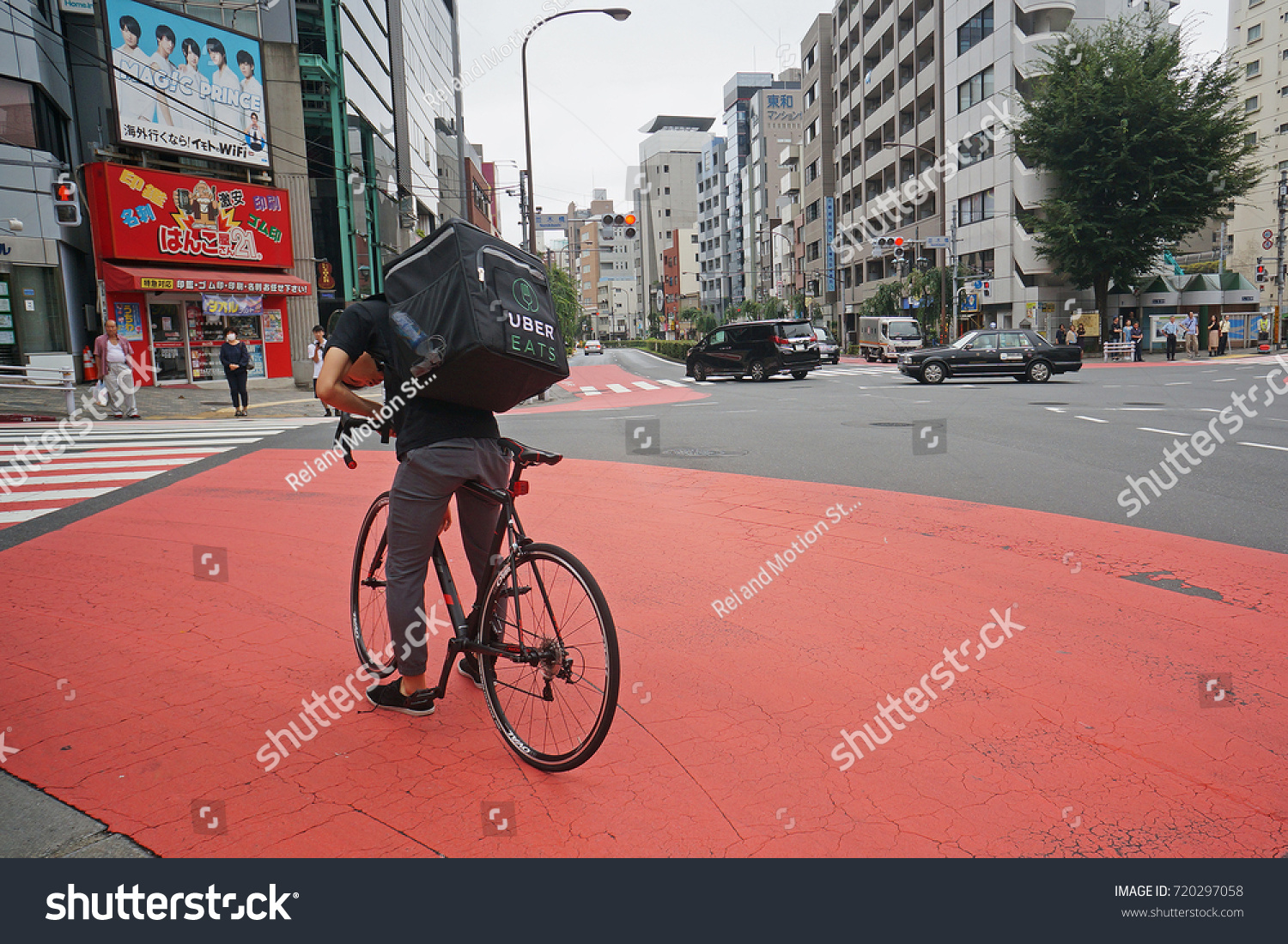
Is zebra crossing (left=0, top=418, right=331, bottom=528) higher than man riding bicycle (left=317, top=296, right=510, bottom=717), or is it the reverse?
man riding bicycle (left=317, top=296, right=510, bottom=717)

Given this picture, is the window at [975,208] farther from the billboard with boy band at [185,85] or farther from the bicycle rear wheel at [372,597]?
the bicycle rear wheel at [372,597]

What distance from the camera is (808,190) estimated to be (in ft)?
266

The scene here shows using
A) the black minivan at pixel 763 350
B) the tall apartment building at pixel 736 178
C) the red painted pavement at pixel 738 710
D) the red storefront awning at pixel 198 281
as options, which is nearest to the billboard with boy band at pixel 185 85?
the red storefront awning at pixel 198 281

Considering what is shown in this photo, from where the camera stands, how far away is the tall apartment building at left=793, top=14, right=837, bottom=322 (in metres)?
73.2

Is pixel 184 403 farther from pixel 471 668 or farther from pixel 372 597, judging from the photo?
pixel 471 668

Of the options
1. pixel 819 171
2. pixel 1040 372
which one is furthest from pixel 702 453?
pixel 819 171

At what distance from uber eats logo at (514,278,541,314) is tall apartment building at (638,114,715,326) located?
139 m

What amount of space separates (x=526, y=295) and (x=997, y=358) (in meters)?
24.7

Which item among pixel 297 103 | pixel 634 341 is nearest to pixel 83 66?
pixel 297 103

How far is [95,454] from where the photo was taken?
12312 millimetres

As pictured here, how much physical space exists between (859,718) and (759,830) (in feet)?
3.15

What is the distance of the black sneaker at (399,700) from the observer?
356 centimetres

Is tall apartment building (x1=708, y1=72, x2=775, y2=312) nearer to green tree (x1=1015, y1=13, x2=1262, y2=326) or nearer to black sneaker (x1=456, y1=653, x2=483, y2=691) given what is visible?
green tree (x1=1015, y1=13, x2=1262, y2=326)

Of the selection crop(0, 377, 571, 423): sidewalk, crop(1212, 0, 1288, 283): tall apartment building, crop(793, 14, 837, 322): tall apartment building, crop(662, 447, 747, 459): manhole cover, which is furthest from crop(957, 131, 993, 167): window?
crop(662, 447, 747, 459): manhole cover
